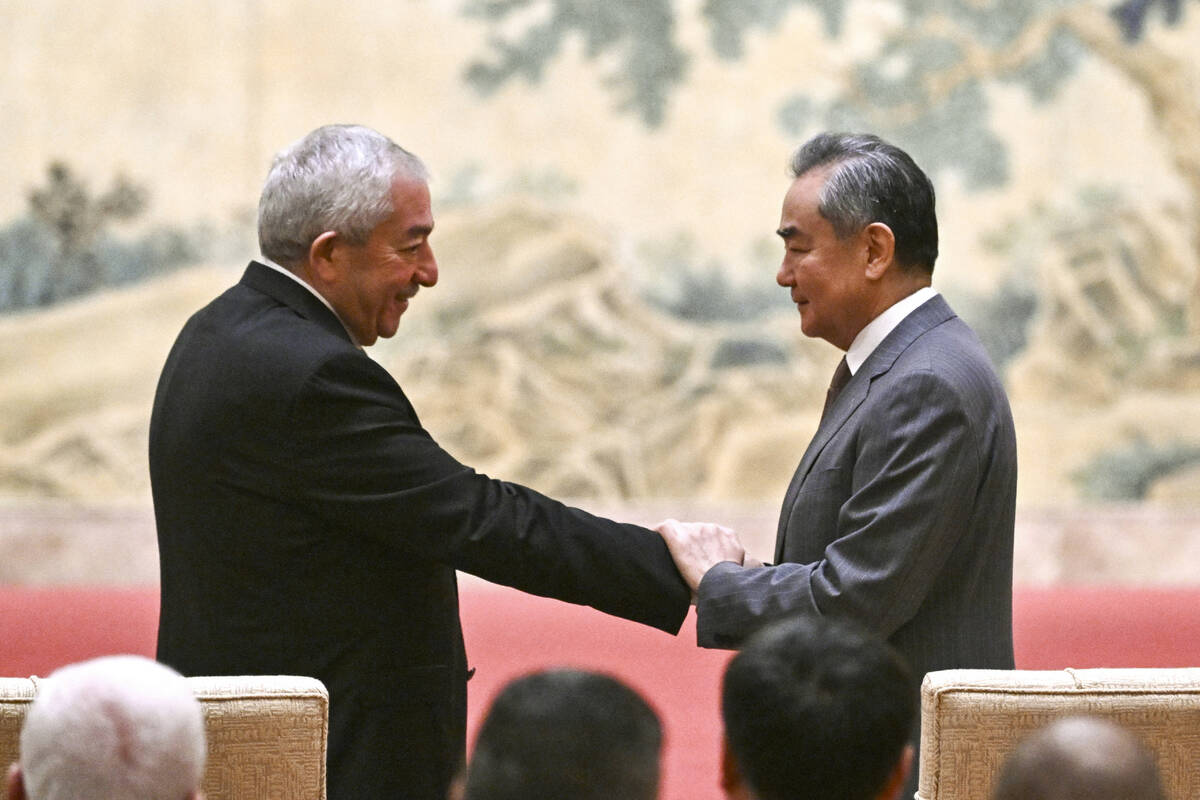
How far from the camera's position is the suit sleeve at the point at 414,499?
3166 millimetres

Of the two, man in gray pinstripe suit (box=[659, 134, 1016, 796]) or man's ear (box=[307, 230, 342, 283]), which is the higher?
man's ear (box=[307, 230, 342, 283])

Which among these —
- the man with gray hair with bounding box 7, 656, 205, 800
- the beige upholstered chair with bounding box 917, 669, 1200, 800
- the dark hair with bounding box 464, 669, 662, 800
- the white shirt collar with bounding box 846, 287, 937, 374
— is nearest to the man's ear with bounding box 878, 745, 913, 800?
the dark hair with bounding box 464, 669, 662, 800

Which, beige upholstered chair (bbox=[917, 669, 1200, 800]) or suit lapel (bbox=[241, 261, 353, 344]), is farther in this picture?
suit lapel (bbox=[241, 261, 353, 344])

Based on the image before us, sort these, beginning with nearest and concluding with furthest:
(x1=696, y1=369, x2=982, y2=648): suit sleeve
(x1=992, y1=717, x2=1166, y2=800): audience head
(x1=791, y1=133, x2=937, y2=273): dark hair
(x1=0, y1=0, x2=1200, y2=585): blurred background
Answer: (x1=992, y1=717, x2=1166, y2=800): audience head → (x1=696, y1=369, x2=982, y2=648): suit sleeve → (x1=791, y1=133, x2=937, y2=273): dark hair → (x1=0, y1=0, x2=1200, y2=585): blurred background

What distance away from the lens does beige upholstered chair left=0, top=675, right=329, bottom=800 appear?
2.47m

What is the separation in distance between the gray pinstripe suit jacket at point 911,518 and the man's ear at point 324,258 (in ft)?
3.48

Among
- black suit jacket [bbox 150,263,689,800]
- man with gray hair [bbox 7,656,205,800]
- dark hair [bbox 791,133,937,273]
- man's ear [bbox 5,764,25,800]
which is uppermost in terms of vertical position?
dark hair [bbox 791,133,937,273]

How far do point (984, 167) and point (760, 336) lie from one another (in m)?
1.74

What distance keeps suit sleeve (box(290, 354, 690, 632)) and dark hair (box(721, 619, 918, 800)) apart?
49.7 inches

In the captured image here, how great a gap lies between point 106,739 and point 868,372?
6.16 feet

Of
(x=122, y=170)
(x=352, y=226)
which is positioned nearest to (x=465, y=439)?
(x=122, y=170)

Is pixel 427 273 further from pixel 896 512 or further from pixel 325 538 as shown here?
pixel 896 512

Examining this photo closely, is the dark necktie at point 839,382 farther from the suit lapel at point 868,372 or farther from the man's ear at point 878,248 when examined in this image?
the man's ear at point 878,248

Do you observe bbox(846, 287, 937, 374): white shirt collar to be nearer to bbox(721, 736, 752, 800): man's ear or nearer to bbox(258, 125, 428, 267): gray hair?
bbox(258, 125, 428, 267): gray hair
